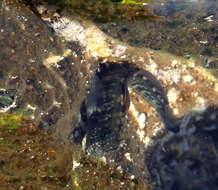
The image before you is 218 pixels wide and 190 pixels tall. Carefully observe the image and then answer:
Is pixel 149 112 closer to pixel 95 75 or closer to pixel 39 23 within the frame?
pixel 95 75

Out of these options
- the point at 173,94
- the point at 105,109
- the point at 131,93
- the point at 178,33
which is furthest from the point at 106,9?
the point at 173,94

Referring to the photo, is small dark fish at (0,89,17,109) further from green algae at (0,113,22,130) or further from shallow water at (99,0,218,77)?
shallow water at (99,0,218,77)

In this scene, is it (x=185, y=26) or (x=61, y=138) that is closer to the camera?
(x=61, y=138)

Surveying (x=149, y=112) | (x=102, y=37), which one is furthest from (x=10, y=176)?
(x=102, y=37)

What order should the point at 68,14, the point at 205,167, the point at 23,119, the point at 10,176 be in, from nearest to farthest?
1. the point at 10,176
2. the point at 23,119
3. the point at 68,14
4. the point at 205,167

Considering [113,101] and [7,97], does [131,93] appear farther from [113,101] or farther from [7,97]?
[7,97]

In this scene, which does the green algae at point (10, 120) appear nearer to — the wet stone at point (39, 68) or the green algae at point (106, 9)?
the wet stone at point (39, 68)

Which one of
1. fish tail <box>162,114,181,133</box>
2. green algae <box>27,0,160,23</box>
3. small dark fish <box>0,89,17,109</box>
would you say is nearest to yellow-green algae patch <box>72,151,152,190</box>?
fish tail <box>162,114,181,133</box>
